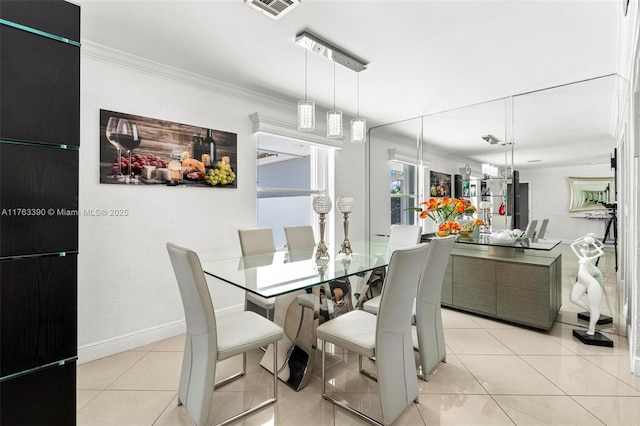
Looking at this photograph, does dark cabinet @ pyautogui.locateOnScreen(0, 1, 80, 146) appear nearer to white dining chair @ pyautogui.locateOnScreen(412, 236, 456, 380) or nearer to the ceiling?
the ceiling

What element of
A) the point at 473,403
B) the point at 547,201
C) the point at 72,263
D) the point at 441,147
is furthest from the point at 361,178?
the point at 72,263

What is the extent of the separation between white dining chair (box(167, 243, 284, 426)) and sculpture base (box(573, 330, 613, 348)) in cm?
265

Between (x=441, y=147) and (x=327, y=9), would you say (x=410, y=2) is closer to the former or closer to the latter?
(x=327, y=9)

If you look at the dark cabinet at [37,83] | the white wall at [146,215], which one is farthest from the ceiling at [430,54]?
the dark cabinet at [37,83]

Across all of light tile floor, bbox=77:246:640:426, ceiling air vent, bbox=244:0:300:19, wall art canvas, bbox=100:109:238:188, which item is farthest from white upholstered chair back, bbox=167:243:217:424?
ceiling air vent, bbox=244:0:300:19

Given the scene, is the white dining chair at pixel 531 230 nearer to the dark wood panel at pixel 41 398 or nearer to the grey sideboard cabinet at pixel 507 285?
the grey sideboard cabinet at pixel 507 285

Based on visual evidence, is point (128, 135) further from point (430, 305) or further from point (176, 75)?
point (430, 305)

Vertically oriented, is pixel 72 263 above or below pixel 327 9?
below

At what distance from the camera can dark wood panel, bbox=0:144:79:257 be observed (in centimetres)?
94

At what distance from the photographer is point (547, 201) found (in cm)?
337

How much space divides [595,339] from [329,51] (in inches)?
126

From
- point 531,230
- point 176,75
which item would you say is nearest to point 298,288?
point 176,75

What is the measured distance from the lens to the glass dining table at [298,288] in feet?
6.22

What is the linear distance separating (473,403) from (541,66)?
2.77 m
